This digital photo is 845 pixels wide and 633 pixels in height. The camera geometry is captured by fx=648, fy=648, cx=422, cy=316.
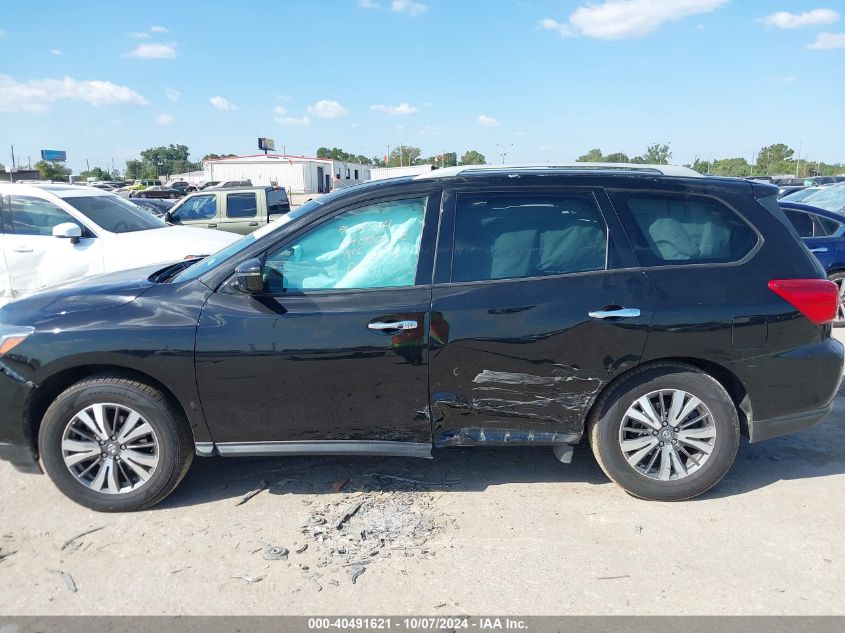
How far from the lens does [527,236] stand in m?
3.79

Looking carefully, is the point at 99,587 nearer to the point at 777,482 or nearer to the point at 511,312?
the point at 511,312

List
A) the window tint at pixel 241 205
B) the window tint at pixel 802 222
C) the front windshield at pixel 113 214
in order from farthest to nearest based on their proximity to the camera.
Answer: the window tint at pixel 241 205 → the window tint at pixel 802 222 → the front windshield at pixel 113 214

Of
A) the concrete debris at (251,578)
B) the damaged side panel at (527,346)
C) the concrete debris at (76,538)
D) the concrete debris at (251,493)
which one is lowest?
the concrete debris at (251,578)

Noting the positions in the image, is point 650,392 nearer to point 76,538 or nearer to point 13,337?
point 76,538

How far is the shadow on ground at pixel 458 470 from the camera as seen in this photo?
404cm

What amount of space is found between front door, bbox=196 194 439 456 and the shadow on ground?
0.46 metres

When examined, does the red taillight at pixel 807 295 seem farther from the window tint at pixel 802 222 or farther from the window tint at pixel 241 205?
the window tint at pixel 241 205

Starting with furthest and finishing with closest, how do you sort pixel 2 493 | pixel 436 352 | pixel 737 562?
pixel 2 493, pixel 436 352, pixel 737 562

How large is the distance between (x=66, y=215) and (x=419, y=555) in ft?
21.4

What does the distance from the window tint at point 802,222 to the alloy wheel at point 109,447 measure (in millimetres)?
8378

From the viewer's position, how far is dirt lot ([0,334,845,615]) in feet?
9.73

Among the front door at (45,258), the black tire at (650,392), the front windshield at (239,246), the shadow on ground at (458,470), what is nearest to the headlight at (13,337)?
the front windshield at (239,246)

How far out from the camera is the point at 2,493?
13.2 feet

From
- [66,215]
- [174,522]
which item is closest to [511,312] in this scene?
[174,522]
